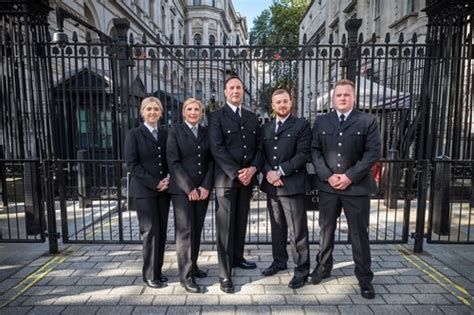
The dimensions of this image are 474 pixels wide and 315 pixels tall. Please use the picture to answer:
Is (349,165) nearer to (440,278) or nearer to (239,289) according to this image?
(239,289)

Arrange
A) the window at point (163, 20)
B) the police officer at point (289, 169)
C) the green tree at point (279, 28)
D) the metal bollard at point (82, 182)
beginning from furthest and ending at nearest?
the window at point (163, 20) < the metal bollard at point (82, 182) < the green tree at point (279, 28) < the police officer at point (289, 169)

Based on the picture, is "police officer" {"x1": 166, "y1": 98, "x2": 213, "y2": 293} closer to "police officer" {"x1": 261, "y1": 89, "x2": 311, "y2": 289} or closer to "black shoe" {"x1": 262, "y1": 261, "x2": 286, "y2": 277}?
"police officer" {"x1": 261, "y1": 89, "x2": 311, "y2": 289}

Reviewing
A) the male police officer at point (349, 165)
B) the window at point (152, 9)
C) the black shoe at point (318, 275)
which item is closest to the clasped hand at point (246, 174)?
the male police officer at point (349, 165)

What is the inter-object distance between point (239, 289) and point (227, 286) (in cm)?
17

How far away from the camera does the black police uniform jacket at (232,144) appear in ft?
11.8

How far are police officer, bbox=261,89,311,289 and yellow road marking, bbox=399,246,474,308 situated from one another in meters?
1.61

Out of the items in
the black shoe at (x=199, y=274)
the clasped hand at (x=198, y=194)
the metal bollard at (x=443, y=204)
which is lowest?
the black shoe at (x=199, y=274)

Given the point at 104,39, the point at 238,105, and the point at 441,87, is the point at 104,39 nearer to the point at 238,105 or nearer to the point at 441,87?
the point at 238,105

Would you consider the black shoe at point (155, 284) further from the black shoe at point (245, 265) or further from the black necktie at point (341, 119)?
the black necktie at point (341, 119)

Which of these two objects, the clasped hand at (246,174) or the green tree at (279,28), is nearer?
the clasped hand at (246,174)

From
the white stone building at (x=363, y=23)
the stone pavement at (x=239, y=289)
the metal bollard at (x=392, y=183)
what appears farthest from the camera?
the metal bollard at (x=392, y=183)

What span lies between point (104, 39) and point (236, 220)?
3.54 meters

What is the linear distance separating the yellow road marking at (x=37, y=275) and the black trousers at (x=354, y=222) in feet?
11.4

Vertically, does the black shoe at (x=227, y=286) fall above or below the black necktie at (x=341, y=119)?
below
